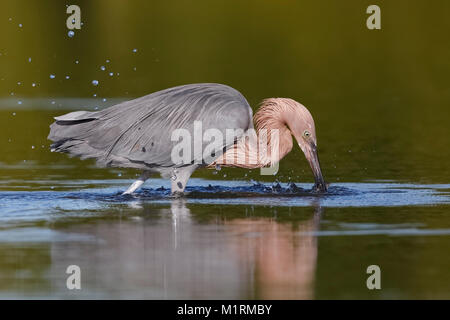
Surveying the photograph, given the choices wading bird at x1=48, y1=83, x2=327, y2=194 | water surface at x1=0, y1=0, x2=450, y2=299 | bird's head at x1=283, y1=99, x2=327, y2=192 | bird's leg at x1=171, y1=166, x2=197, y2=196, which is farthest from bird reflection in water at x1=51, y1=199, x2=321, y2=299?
bird's head at x1=283, y1=99, x2=327, y2=192

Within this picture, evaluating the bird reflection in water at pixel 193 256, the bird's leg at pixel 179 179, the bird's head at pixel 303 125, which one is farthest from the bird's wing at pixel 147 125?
the bird reflection in water at pixel 193 256

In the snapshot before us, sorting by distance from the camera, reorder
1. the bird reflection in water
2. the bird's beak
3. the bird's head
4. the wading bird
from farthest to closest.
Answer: the bird's head
the bird's beak
the wading bird
the bird reflection in water

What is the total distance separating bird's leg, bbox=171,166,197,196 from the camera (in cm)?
1191

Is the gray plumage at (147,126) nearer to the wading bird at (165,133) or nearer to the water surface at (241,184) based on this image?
the wading bird at (165,133)

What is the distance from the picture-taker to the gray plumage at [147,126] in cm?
1193

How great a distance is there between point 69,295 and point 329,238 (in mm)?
2604

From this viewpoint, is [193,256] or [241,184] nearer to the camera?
→ [193,256]

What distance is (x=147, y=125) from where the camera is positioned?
12117 millimetres

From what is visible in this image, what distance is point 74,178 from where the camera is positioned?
13359mm

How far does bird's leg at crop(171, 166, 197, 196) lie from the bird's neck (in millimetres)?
472

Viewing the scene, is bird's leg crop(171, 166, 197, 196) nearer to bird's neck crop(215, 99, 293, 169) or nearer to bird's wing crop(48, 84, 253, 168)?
bird's wing crop(48, 84, 253, 168)

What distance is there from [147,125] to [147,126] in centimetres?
1

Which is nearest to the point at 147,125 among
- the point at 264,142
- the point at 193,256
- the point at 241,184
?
the point at 264,142

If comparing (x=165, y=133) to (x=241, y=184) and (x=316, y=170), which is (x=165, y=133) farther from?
(x=316, y=170)
